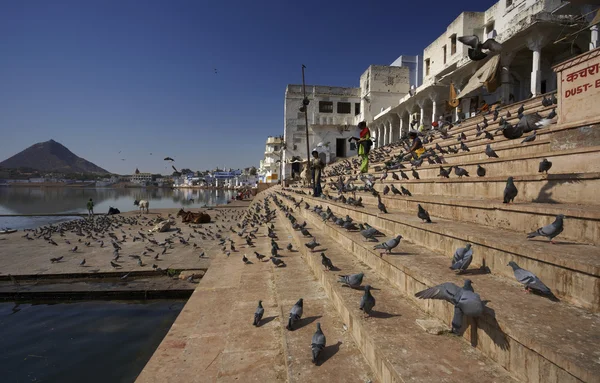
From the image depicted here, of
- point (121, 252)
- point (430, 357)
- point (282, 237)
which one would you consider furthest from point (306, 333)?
point (121, 252)

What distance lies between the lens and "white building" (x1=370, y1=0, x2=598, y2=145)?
41.6ft

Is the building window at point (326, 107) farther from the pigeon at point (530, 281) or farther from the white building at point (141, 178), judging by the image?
the white building at point (141, 178)

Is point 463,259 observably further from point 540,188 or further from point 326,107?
point 326,107

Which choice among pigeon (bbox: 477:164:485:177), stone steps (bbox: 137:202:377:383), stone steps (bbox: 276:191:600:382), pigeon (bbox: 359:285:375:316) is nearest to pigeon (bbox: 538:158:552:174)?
pigeon (bbox: 477:164:485:177)

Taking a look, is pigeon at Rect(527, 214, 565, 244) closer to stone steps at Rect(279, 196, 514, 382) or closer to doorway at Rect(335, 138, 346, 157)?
stone steps at Rect(279, 196, 514, 382)

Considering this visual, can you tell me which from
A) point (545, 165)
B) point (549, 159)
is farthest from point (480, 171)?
point (545, 165)

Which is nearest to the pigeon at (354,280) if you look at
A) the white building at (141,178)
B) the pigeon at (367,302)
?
the pigeon at (367,302)

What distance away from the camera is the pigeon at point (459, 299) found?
2.05 meters

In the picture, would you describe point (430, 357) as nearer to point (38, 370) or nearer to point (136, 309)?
point (38, 370)

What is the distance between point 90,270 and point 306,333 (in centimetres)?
797

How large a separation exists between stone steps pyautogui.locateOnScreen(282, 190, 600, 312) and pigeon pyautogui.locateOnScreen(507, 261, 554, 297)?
0.09 metres

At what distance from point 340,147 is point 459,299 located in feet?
122

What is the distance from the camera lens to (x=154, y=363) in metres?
3.12

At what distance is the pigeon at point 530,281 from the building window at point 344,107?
125 ft
